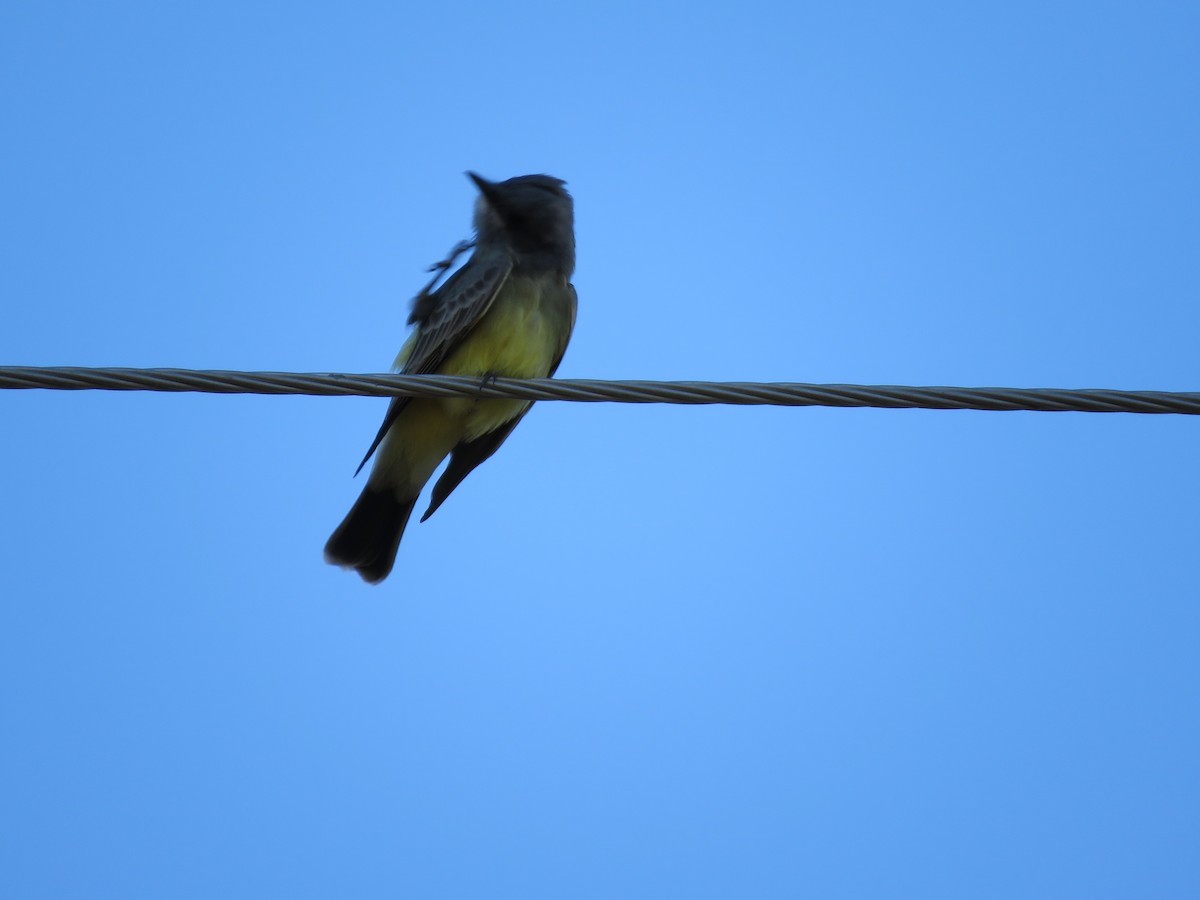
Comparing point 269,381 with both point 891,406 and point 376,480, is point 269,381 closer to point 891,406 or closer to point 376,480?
point 891,406

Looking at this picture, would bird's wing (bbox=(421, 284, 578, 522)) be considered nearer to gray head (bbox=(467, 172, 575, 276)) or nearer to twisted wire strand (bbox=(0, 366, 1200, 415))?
gray head (bbox=(467, 172, 575, 276))

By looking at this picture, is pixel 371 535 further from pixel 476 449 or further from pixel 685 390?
pixel 685 390

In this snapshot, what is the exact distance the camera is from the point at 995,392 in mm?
3848

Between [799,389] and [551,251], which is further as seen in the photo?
[551,251]

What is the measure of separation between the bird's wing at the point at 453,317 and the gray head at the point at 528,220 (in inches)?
13.9

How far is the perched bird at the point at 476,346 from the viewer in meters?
6.41

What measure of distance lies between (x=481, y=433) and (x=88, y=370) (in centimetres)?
319

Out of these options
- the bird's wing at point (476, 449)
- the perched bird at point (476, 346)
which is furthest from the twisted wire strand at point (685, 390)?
the bird's wing at point (476, 449)

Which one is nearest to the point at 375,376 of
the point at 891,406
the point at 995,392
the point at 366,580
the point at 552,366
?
the point at 891,406

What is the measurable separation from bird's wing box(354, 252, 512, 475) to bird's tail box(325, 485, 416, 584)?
770 mm

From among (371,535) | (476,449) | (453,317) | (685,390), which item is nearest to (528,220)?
(453,317)

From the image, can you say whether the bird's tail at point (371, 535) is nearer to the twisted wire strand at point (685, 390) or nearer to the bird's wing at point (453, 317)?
the bird's wing at point (453, 317)

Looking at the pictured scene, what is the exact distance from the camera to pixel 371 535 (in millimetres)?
7184

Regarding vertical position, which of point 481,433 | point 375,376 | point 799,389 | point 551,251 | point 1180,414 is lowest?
point 375,376
